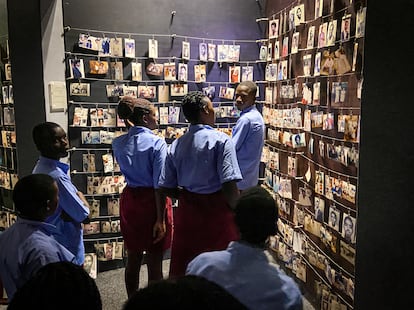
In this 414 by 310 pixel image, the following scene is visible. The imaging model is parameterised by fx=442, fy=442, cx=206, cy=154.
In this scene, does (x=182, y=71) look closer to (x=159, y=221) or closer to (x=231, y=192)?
(x=159, y=221)

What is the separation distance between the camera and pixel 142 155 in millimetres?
2590

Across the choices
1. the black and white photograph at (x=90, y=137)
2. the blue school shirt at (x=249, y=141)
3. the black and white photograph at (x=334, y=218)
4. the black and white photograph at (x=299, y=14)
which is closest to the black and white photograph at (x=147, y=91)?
the black and white photograph at (x=90, y=137)

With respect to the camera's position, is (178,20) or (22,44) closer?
(22,44)

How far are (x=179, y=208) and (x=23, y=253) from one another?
961mm

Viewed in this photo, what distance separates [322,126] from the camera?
277 cm

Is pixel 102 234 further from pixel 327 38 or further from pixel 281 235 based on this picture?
pixel 327 38

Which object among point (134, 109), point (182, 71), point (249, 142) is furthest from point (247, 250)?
point (182, 71)

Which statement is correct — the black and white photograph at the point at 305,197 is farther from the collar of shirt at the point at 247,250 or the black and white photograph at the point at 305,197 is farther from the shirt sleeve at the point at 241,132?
the collar of shirt at the point at 247,250

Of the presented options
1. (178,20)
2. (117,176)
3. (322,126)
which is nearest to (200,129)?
(322,126)

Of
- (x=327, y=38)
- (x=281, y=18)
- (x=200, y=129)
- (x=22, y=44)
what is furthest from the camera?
(x=281, y=18)

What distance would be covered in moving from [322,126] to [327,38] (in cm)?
53

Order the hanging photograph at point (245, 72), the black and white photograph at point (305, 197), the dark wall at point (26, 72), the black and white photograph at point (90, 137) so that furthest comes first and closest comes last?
the hanging photograph at point (245, 72) → the black and white photograph at point (90, 137) → the dark wall at point (26, 72) → the black and white photograph at point (305, 197)

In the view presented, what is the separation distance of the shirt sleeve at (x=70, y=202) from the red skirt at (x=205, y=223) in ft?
1.70

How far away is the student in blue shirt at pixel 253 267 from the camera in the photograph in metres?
1.29
